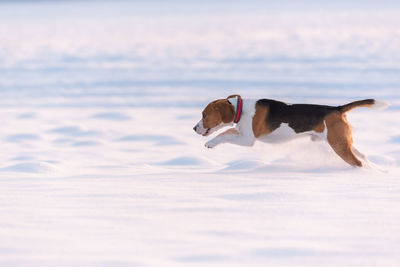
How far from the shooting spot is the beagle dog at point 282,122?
6.52 m

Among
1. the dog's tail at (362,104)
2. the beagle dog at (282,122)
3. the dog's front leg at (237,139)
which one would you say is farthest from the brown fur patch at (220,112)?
the dog's tail at (362,104)

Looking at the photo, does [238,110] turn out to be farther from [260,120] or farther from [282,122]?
[282,122]

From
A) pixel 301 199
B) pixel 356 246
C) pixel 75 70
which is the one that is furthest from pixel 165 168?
pixel 75 70

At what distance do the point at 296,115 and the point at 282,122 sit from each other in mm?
149

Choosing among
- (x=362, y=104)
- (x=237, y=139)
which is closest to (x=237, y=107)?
(x=237, y=139)

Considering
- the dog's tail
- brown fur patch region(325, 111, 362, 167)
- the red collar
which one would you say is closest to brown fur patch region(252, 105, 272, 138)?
the red collar

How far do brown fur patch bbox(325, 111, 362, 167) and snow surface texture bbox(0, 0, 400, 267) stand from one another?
0.43 feet

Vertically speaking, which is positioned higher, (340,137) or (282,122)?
(282,122)

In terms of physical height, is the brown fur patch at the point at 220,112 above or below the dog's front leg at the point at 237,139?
above

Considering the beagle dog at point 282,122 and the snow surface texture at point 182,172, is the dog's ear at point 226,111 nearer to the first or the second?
the beagle dog at point 282,122

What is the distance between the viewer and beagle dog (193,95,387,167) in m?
6.52

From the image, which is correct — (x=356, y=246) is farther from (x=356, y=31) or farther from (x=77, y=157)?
(x=356, y=31)

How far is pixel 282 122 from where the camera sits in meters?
6.65

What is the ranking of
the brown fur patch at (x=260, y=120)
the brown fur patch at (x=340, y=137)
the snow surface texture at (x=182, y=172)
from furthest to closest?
the brown fur patch at (x=260, y=120)
the brown fur patch at (x=340, y=137)
the snow surface texture at (x=182, y=172)
